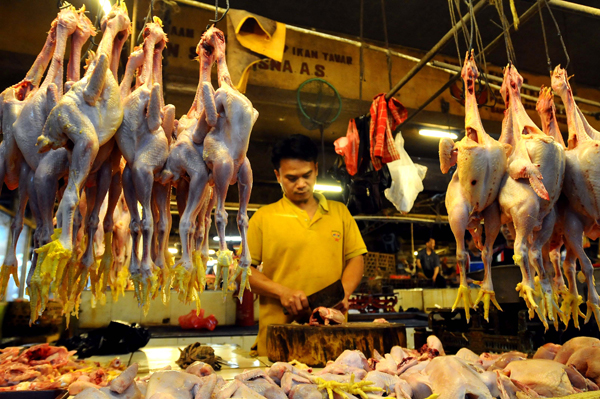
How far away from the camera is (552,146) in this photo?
212 cm

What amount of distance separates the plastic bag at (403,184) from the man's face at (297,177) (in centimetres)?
181

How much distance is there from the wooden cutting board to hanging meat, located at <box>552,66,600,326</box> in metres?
1.06

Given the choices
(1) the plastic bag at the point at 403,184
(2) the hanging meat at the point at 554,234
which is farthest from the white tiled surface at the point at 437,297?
(2) the hanging meat at the point at 554,234

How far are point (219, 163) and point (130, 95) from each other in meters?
0.49

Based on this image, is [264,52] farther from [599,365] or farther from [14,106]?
[599,365]

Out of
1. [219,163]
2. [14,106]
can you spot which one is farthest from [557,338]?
[14,106]

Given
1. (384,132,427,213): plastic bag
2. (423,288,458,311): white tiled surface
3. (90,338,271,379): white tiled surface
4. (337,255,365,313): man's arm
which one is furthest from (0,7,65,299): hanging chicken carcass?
(423,288,458,311): white tiled surface

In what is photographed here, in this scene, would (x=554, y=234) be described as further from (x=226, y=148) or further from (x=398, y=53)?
(x=398, y=53)

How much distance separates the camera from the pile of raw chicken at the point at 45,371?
6.78 feet

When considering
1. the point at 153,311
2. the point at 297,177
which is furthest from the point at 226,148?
the point at 153,311

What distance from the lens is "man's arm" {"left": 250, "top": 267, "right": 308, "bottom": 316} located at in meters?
3.38

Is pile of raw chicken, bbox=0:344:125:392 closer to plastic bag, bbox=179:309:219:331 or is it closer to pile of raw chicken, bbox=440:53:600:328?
pile of raw chicken, bbox=440:53:600:328

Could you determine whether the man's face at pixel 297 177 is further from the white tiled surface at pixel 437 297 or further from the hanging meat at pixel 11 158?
the white tiled surface at pixel 437 297

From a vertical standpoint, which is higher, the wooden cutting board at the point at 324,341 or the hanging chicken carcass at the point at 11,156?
the hanging chicken carcass at the point at 11,156
